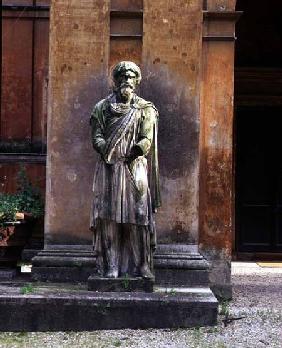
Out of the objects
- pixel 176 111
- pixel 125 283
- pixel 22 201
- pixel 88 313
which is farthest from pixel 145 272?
pixel 22 201

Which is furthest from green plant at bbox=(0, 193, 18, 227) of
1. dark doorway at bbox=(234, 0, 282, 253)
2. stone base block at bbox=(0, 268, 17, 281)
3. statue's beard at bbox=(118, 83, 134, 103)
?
dark doorway at bbox=(234, 0, 282, 253)

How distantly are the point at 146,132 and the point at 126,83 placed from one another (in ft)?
1.72

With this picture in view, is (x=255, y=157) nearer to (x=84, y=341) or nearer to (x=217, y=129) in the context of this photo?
(x=217, y=129)

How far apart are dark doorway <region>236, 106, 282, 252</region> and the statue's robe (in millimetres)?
7183

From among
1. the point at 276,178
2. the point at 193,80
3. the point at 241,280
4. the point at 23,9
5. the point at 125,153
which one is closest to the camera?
the point at 125,153

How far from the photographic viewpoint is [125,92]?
275 inches

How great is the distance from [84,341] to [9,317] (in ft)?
2.61

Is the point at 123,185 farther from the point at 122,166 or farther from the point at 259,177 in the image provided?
the point at 259,177

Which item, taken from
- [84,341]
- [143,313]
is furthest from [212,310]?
[84,341]

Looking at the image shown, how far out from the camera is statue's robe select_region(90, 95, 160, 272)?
22.5ft

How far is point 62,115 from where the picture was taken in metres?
8.00

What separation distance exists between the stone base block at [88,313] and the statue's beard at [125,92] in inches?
76.0

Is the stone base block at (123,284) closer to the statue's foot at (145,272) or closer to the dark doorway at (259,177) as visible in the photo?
the statue's foot at (145,272)

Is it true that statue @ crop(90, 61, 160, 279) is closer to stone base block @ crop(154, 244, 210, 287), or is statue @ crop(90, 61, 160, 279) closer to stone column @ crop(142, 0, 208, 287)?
stone base block @ crop(154, 244, 210, 287)
